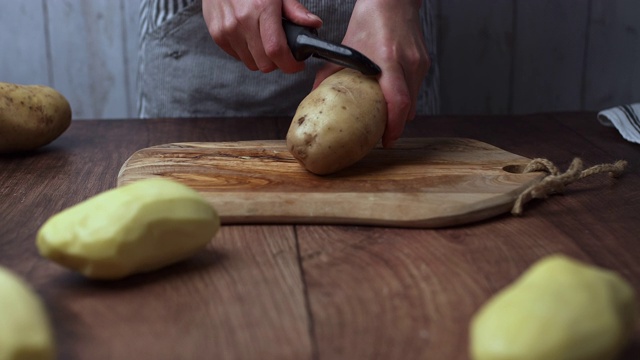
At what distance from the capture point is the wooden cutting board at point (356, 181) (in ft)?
3.34

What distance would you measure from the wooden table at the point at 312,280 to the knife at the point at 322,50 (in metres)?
0.30

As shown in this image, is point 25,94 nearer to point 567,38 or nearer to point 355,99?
point 355,99

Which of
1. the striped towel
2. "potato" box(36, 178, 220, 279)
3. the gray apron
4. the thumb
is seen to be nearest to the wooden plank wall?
the gray apron

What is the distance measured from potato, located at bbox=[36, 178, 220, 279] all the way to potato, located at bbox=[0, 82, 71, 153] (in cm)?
60

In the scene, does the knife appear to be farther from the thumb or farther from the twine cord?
the twine cord

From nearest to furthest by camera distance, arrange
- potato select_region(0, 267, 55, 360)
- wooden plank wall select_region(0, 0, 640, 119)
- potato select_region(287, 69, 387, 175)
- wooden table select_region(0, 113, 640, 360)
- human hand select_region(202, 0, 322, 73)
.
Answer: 1. potato select_region(0, 267, 55, 360)
2. wooden table select_region(0, 113, 640, 360)
3. potato select_region(287, 69, 387, 175)
4. human hand select_region(202, 0, 322, 73)
5. wooden plank wall select_region(0, 0, 640, 119)

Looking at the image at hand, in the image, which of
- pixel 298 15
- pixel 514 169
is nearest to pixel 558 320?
pixel 514 169

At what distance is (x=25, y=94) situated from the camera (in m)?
1.38

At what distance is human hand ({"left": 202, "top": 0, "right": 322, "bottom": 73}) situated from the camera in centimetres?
125

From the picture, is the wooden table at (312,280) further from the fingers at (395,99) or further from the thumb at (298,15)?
the thumb at (298,15)

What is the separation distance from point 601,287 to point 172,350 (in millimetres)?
359

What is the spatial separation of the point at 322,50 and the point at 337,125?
0.13 m

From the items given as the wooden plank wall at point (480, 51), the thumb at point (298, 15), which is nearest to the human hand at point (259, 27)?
the thumb at point (298, 15)

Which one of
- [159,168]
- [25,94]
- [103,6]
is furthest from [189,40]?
[103,6]
